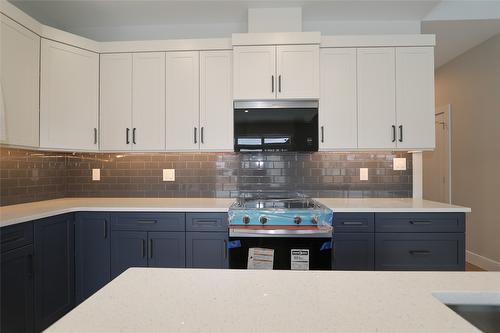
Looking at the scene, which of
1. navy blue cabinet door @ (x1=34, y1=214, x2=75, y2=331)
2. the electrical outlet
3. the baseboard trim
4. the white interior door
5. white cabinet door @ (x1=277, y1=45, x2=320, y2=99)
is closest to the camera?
navy blue cabinet door @ (x1=34, y1=214, x2=75, y2=331)

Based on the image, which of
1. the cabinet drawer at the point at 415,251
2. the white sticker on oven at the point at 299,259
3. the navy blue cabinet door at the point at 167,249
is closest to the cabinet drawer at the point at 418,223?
the cabinet drawer at the point at 415,251

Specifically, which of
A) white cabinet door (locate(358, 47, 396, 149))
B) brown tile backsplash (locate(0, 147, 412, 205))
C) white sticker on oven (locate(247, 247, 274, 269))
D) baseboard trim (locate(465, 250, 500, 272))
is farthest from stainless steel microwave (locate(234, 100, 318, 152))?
baseboard trim (locate(465, 250, 500, 272))

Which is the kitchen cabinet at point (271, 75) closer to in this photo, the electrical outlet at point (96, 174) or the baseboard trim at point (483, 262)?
the electrical outlet at point (96, 174)

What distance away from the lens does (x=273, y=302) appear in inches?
25.0

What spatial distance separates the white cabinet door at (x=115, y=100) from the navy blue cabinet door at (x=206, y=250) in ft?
3.55

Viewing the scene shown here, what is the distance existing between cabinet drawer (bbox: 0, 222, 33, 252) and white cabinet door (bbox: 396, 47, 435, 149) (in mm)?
2910

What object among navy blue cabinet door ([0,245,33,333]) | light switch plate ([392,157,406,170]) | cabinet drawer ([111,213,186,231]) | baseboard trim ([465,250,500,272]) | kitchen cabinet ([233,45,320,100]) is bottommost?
baseboard trim ([465,250,500,272])

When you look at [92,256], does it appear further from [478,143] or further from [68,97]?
[478,143]

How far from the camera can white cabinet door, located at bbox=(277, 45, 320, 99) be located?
7.78 ft

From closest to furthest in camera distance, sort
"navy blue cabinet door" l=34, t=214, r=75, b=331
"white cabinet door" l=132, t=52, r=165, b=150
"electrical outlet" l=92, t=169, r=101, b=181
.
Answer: "navy blue cabinet door" l=34, t=214, r=75, b=331 → "white cabinet door" l=132, t=52, r=165, b=150 → "electrical outlet" l=92, t=169, r=101, b=181

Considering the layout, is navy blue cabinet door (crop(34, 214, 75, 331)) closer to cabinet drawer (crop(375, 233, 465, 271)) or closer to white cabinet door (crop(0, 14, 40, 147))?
white cabinet door (crop(0, 14, 40, 147))

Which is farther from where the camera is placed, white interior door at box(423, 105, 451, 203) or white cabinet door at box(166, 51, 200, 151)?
white interior door at box(423, 105, 451, 203)

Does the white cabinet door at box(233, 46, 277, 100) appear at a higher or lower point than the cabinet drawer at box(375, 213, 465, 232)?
higher

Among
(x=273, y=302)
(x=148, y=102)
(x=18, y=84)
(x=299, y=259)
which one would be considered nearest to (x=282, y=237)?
(x=299, y=259)
